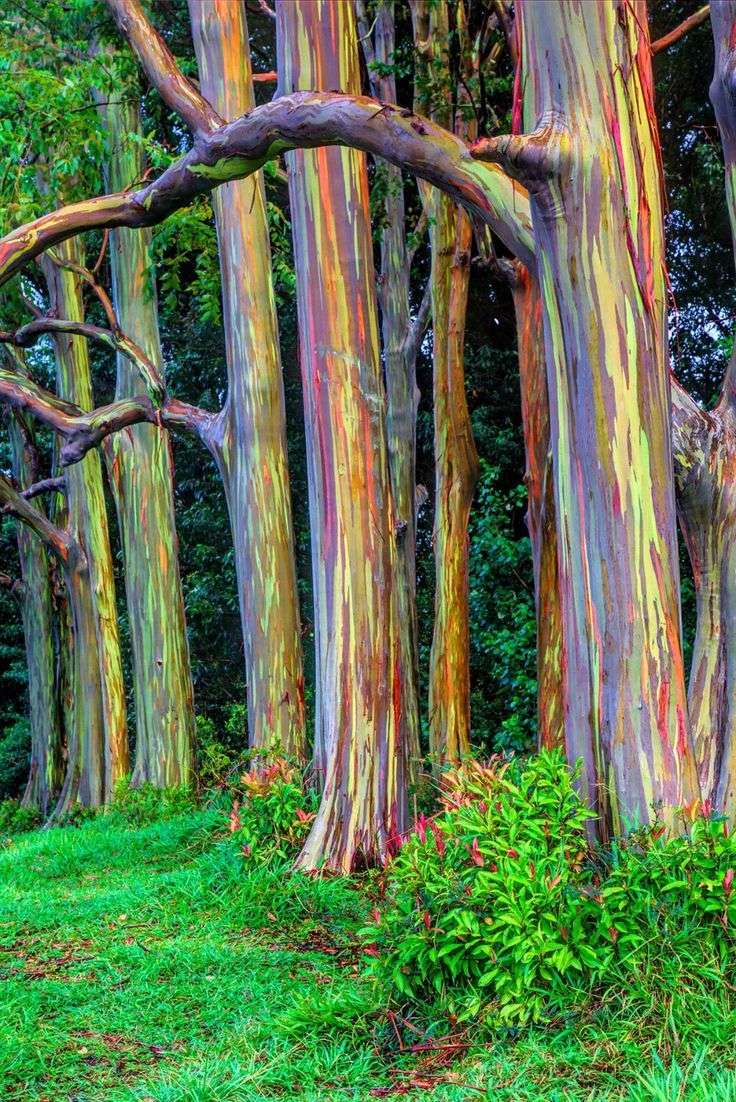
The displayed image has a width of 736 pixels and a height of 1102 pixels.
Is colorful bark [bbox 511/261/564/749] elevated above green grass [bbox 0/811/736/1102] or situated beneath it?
elevated above

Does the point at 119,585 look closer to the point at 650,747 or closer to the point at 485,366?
the point at 485,366

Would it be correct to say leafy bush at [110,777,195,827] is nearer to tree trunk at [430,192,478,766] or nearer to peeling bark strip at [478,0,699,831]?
tree trunk at [430,192,478,766]

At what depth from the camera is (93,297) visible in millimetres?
18328

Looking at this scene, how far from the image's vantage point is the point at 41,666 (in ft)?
56.8

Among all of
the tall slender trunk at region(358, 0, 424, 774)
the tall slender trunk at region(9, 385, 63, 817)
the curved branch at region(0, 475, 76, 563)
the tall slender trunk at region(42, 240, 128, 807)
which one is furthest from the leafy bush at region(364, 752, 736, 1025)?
the tall slender trunk at region(9, 385, 63, 817)

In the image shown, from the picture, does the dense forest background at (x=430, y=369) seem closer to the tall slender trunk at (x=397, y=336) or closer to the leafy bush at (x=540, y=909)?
the tall slender trunk at (x=397, y=336)

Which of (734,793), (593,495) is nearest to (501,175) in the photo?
(593,495)

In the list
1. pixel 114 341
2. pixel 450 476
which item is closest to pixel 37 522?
pixel 114 341

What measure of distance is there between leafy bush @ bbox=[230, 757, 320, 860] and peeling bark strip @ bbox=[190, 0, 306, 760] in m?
1.70

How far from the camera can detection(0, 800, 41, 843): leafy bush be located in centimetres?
1667

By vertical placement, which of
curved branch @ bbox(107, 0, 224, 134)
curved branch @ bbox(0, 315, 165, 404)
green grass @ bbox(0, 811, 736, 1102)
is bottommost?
green grass @ bbox(0, 811, 736, 1102)

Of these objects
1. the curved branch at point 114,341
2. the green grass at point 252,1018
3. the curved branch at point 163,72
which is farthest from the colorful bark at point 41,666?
the green grass at point 252,1018

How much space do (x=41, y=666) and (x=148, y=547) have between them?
5.91 m

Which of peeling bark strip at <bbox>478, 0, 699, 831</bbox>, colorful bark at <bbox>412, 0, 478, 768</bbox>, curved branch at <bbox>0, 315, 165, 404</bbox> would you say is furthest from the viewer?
colorful bark at <bbox>412, 0, 478, 768</bbox>
